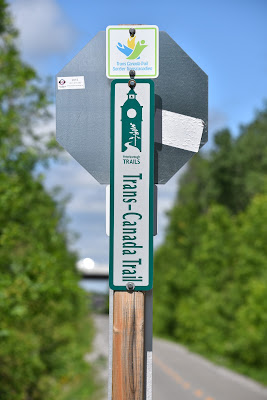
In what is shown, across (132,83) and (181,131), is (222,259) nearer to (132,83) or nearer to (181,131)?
(181,131)

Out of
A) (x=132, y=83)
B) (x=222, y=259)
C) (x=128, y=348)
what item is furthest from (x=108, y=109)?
(x=222, y=259)

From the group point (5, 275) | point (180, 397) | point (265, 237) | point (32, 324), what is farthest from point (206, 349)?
point (5, 275)

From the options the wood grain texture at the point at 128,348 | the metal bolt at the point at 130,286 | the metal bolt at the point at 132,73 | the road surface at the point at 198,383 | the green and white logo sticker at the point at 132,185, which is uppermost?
the metal bolt at the point at 132,73

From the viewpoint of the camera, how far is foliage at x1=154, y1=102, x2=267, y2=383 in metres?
27.5

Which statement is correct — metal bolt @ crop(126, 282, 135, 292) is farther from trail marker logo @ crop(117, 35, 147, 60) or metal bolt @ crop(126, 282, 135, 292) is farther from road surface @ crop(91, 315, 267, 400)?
road surface @ crop(91, 315, 267, 400)

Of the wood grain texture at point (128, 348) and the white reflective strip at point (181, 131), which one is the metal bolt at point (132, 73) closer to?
the white reflective strip at point (181, 131)

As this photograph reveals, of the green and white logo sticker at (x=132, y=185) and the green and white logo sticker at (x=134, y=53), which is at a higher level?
the green and white logo sticker at (x=134, y=53)

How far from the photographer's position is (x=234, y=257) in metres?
35.9

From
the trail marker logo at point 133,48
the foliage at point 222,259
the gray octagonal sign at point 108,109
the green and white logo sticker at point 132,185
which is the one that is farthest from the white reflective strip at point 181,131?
the foliage at point 222,259

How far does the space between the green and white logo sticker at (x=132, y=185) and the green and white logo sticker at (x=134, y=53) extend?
0.08m

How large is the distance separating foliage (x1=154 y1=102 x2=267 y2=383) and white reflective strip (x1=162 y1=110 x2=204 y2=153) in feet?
69.1

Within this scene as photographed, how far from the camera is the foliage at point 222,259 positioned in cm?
2752

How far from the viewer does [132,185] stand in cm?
257

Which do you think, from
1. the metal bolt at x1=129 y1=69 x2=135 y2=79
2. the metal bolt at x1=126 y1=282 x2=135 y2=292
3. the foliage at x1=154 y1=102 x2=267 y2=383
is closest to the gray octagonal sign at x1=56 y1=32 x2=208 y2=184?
the metal bolt at x1=129 y1=69 x2=135 y2=79
